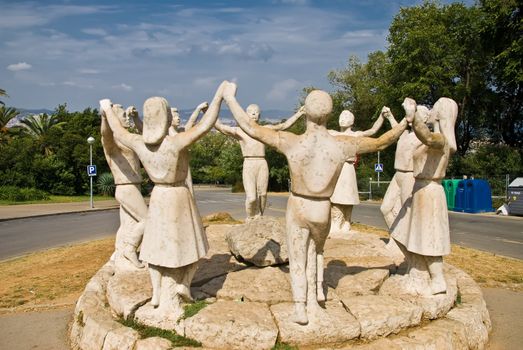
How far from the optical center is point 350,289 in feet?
18.1

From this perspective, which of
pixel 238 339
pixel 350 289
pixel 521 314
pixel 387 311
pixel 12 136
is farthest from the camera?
pixel 12 136

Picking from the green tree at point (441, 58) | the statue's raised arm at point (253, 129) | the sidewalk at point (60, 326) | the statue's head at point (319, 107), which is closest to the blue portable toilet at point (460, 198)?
the green tree at point (441, 58)

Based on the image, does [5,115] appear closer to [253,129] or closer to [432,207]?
[253,129]

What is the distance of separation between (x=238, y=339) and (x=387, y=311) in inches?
62.8

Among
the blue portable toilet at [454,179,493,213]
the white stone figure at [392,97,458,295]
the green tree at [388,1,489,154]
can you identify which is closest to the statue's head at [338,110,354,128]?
the white stone figure at [392,97,458,295]

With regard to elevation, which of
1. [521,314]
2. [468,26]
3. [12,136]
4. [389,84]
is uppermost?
[468,26]

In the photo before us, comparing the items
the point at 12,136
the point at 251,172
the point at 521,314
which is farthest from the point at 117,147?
the point at 12,136

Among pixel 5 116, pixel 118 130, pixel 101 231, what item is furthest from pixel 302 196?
pixel 5 116

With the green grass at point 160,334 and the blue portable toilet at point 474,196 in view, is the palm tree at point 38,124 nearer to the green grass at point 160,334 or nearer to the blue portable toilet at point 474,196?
the blue portable toilet at point 474,196

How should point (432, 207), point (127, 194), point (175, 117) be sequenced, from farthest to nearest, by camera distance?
1. point (175, 117)
2. point (127, 194)
3. point (432, 207)

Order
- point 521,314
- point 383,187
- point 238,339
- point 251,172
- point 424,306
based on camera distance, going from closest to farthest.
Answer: point 238,339
point 424,306
point 521,314
point 251,172
point 383,187

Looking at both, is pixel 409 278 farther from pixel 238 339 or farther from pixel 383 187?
pixel 383 187

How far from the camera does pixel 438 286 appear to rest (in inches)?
208

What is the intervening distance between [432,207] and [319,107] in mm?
1952
